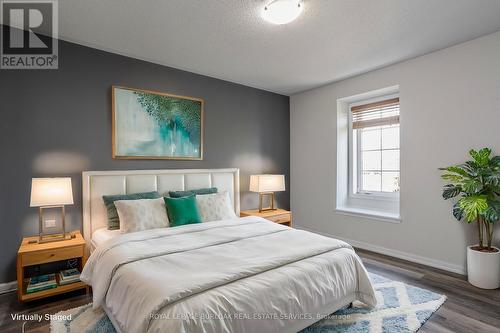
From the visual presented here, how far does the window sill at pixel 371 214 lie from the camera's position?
3.61 m

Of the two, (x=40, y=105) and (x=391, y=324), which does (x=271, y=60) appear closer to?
(x=40, y=105)

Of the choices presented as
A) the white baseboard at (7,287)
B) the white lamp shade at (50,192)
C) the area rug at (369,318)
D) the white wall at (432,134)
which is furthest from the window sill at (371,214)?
the white baseboard at (7,287)

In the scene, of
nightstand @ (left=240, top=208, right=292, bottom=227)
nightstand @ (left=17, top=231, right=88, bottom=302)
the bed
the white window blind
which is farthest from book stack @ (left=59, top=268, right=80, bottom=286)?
the white window blind

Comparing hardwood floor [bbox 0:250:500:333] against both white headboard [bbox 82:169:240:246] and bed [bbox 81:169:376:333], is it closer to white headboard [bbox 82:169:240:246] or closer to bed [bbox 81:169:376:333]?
bed [bbox 81:169:376:333]

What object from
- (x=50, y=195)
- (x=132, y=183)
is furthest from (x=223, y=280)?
(x=132, y=183)

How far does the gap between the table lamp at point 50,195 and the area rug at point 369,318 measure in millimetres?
757

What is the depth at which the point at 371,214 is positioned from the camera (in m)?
3.85

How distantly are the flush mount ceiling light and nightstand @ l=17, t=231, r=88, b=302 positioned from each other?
8.74 ft

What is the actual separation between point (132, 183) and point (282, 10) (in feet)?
7.96

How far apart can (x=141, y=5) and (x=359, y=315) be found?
311 centimetres

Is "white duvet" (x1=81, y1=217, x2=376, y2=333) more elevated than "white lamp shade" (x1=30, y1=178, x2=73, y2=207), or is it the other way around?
"white lamp shade" (x1=30, y1=178, x2=73, y2=207)

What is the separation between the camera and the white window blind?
12.5ft

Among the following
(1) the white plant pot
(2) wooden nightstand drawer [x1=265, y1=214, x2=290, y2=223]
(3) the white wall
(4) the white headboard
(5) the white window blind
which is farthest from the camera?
(2) wooden nightstand drawer [x1=265, y1=214, x2=290, y2=223]

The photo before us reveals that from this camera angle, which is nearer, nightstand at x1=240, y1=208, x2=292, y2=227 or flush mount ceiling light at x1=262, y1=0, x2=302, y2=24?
flush mount ceiling light at x1=262, y1=0, x2=302, y2=24
